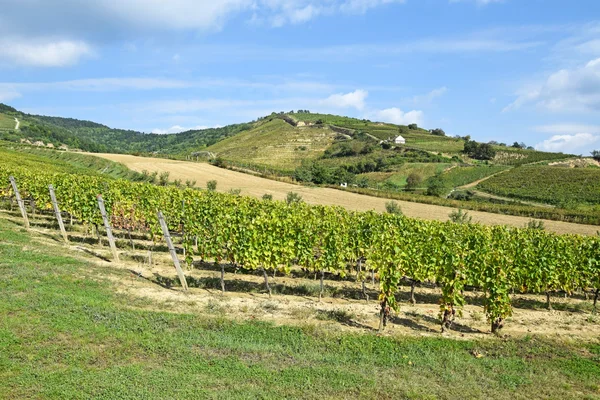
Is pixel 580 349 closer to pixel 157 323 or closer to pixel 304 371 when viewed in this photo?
pixel 304 371

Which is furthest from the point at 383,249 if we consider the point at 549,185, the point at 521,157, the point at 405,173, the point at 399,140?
the point at 399,140

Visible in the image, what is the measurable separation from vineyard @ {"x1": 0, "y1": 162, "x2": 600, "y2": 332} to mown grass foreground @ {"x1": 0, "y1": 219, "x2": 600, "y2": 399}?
1991 millimetres

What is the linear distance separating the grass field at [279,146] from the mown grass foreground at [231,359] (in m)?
104

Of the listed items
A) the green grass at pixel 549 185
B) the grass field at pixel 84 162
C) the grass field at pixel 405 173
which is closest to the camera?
the grass field at pixel 84 162

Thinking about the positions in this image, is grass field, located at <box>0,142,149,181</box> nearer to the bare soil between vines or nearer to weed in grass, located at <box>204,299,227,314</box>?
the bare soil between vines

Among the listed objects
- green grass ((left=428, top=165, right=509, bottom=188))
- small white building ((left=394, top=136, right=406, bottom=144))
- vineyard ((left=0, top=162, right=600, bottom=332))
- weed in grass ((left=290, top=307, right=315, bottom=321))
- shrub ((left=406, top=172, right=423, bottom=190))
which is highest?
small white building ((left=394, top=136, right=406, bottom=144))

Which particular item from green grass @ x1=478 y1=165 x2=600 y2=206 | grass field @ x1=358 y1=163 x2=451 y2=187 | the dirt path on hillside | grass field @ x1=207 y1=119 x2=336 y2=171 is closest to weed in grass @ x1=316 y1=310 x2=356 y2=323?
the dirt path on hillside

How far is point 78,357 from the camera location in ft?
28.3

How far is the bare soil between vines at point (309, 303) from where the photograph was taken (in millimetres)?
12633

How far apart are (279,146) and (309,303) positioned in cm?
13071

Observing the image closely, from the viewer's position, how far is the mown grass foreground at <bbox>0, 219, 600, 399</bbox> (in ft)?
26.0

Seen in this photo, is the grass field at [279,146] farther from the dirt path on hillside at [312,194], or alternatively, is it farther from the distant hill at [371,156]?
the dirt path on hillside at [312,194]

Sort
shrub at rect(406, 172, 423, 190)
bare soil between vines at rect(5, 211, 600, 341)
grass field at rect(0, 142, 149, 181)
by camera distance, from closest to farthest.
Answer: bare soil between vines at rect(5, 211, 600, 341), grass field at rect(0, 142, 149, 181), shrub at rect(406, 172, 423, 190)

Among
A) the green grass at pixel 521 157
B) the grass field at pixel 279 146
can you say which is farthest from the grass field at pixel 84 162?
the green grass at pixel 521 157
